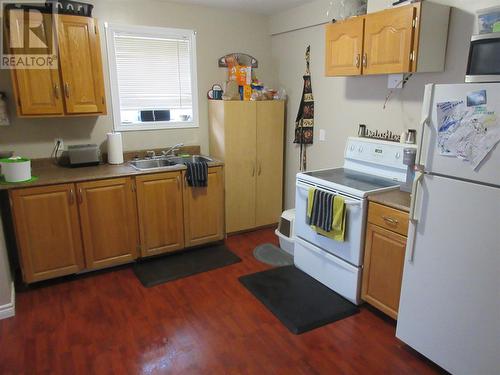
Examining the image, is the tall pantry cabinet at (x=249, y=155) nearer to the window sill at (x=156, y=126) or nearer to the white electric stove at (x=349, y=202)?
the window sill at (x=156, y=126)

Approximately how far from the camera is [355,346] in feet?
7.66

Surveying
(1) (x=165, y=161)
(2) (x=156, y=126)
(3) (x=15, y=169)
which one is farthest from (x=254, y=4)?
(3) (x=15, y=169)

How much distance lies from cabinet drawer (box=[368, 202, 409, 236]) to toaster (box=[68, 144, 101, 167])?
2.45 meters

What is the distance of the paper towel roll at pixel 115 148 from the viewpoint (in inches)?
136

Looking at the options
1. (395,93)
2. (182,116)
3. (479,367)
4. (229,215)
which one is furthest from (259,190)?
(479,367)

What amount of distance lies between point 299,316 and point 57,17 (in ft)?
9.78

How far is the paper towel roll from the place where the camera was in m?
3.46

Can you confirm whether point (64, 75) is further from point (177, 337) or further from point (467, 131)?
point (467, 131)

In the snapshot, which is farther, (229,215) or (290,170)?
(290,170)

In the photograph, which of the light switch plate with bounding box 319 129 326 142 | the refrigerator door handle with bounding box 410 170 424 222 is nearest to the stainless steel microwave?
the refrigerator door handle with bounding box 410 170 424 222

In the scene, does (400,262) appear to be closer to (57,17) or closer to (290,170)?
(290,170)

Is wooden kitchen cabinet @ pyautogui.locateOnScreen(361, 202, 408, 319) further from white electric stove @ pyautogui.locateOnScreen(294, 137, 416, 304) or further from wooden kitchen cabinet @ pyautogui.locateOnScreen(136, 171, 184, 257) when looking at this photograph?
wooden kitchen cabinet @ pyautogui.locateOnScreen(136, 171, 184, 257)

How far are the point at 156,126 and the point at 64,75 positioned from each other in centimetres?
103

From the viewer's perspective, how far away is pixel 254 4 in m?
3.73
